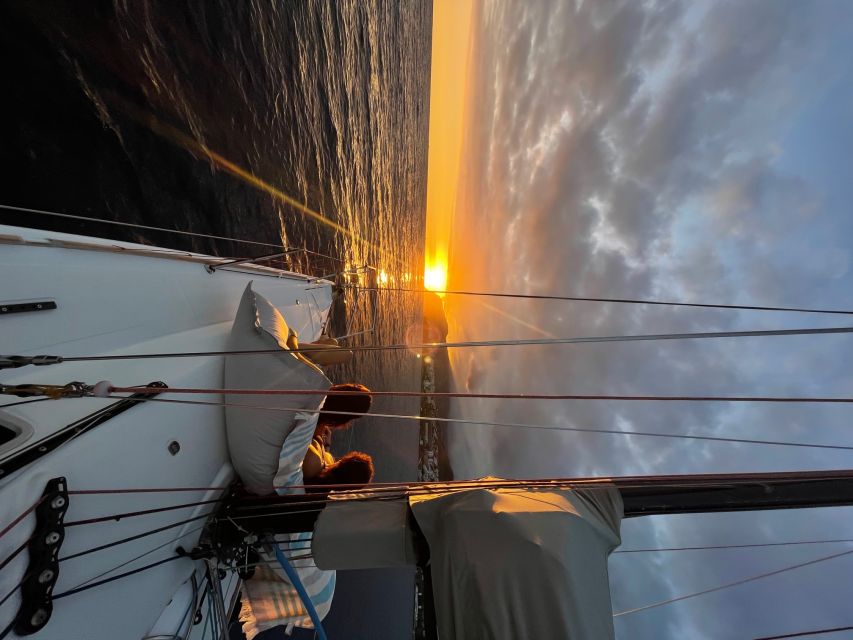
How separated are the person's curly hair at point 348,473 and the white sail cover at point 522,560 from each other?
0.86m

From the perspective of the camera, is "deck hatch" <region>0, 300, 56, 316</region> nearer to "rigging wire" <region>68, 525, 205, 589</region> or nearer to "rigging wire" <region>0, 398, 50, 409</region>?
"rigging wire" <region>0, 398, 50, 409</region>

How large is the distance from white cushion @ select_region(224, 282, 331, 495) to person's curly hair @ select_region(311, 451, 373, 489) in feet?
1.55

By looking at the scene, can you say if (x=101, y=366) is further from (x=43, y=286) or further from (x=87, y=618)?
(x=87, y=618)

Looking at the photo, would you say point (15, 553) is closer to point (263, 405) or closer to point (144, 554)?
point (144, 554)

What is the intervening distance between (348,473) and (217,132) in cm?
378

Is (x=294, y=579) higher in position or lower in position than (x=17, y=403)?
lower

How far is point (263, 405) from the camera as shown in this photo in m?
2.39

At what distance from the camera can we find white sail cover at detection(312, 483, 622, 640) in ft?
5.24

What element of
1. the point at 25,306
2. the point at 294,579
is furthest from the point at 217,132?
the point at 294,579

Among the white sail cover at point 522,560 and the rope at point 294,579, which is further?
the rope at point 294,579

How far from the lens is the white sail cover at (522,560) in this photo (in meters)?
1.60

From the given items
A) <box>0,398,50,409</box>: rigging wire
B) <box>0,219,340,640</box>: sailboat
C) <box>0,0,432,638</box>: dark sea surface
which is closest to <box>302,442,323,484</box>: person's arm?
<box>0,219,340,640</box>: sailboat

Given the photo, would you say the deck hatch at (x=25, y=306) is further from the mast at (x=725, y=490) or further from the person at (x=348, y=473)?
the mast at (x=725, y=490)

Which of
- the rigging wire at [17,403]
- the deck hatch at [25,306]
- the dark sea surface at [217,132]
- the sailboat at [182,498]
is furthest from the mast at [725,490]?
the dark sea surface at [217,132]
